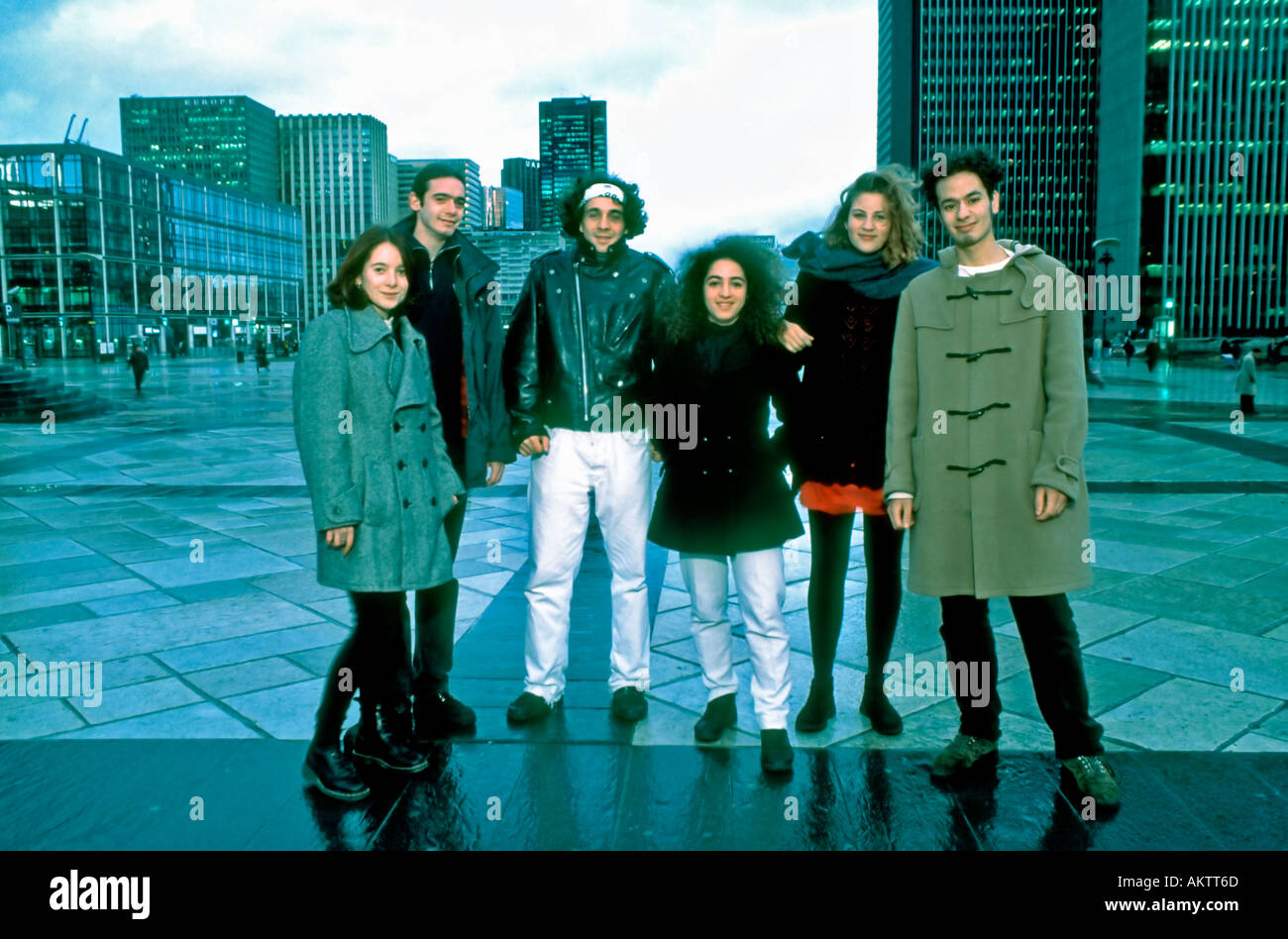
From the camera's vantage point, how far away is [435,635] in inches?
140

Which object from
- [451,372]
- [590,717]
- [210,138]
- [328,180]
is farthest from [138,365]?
[210,138]

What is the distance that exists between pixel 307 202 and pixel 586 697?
163 m

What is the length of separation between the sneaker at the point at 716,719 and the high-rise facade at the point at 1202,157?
111 meters

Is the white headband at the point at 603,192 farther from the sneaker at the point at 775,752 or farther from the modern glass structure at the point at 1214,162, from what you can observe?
the modern glass structure at the point at 1214,162

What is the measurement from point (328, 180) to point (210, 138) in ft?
89.3

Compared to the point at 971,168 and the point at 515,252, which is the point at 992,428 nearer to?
the point at 971,168

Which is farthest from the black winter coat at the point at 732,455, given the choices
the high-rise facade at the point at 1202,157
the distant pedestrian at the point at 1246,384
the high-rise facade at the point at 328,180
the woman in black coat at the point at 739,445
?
the high-rise facade at the point at 328,180

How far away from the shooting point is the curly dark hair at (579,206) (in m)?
3.59

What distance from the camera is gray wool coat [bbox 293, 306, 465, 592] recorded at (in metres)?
2.89

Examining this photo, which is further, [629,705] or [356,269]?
[629,705]

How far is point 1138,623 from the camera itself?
4797 mm

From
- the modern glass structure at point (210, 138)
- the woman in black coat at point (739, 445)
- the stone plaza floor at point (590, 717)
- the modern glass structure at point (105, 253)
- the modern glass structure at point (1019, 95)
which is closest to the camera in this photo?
the stone plaza floor at point (590, 717)

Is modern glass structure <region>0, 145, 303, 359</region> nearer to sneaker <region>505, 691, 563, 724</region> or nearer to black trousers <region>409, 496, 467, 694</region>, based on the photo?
black trousers <region>409, 496, 467, 694</region>
